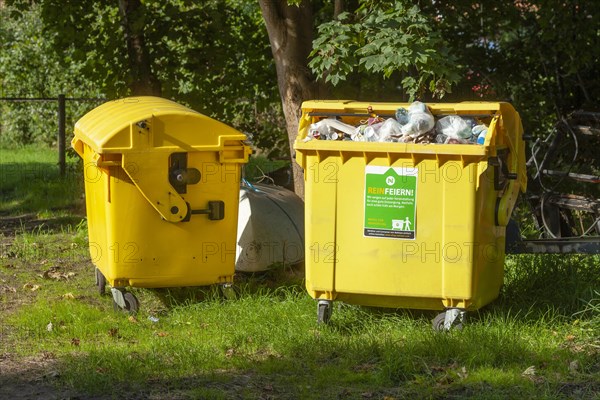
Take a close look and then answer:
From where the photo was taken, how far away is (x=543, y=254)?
7.47m

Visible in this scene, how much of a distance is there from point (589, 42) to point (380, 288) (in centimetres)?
610

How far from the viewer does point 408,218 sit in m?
6.34

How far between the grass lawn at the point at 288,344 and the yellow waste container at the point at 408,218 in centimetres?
24

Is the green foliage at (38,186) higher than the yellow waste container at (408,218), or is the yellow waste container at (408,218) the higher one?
the yellow waste container at (408,218)

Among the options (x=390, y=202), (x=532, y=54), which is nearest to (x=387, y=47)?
(x=390, y=202)

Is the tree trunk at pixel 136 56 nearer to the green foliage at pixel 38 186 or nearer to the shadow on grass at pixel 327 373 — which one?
the green foliage at pixel 38 186

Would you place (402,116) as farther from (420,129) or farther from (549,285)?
(549,285)

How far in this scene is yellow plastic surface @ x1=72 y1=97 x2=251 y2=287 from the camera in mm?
6887

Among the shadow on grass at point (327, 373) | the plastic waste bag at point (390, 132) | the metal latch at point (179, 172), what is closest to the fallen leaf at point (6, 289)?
the metal latch at point (179, 172)

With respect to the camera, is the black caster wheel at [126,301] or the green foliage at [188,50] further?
→ the green foliage at [188,50]

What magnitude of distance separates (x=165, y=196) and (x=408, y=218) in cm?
163

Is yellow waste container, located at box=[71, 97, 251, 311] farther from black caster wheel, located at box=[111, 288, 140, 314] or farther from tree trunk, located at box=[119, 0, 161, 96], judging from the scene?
tree trunk, located at box=[119, 0, 161, 96]

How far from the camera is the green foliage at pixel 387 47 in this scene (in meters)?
7.55

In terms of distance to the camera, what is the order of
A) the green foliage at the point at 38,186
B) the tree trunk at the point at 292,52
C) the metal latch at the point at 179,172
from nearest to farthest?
the metal latch at the point at 179,172 → the tree trunk at the point at 292,52 → the green foliage at the point at 38,186
